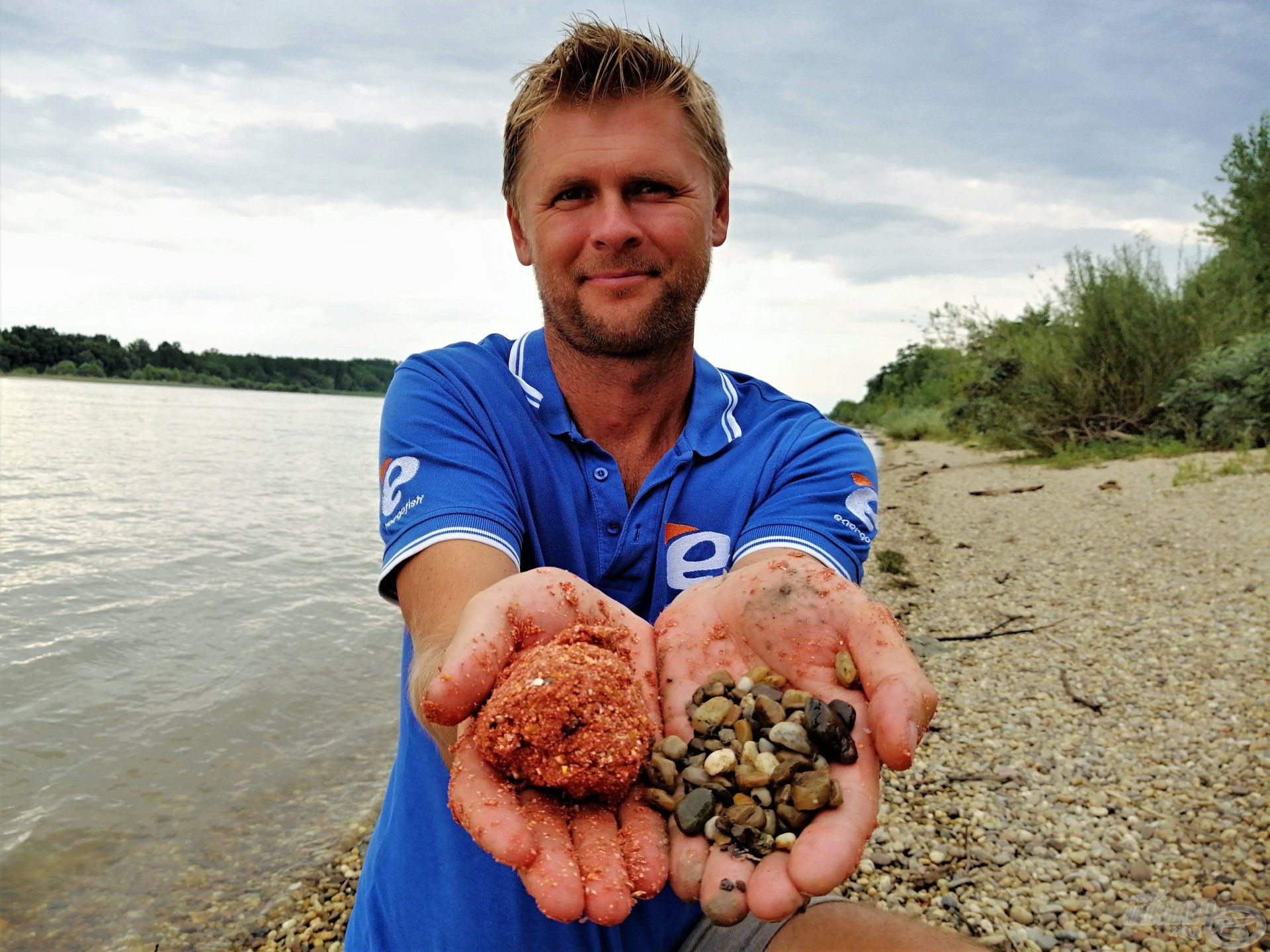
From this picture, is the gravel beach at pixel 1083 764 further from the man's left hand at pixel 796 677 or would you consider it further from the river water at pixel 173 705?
the man's left hand at pixel 796 677

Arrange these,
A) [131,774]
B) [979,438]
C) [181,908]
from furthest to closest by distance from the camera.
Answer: [979,438], [131,774], [181,908]

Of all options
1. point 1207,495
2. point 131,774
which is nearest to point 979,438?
point 1207,495

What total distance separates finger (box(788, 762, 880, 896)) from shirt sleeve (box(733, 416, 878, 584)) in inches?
32.3

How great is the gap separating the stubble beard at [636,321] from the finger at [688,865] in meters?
1.56

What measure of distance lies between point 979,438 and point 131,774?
85.1 ft

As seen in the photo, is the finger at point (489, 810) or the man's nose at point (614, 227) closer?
the finger at point (489, 810)

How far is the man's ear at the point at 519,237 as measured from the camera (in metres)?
2.95

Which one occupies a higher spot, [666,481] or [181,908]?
[666,481]

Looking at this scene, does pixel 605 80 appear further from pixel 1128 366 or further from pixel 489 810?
pixel 1128 366

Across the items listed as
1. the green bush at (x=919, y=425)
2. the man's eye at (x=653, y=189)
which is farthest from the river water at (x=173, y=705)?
the green bush at (x=919, y=425)

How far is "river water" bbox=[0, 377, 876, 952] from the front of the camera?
14.1ft

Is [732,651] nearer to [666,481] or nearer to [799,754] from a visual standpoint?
[799,754]

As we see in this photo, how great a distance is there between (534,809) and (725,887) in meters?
0.38

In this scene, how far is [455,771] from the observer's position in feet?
5.25
